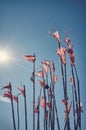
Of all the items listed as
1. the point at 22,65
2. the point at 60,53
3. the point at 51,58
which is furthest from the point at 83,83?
the point at 60,53

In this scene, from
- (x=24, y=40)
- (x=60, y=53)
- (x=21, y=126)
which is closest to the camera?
(x=60, y=53)

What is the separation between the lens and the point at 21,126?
4.52 feet

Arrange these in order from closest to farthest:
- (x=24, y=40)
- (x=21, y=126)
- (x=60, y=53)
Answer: (x=60, y=53) → (x=21, y=126) → (x=24, y=40)

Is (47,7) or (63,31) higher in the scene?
(47,7)

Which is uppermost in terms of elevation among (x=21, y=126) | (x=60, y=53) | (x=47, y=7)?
(x=47, y=7)

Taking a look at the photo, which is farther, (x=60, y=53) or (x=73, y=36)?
(x=73, y=36)

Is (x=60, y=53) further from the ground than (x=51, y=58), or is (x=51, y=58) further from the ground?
(x=51, y=58)

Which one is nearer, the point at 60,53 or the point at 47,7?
the point at 60,53

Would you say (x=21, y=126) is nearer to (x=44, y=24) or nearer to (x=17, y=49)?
(x=17, y=49)

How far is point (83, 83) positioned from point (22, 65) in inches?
14.3

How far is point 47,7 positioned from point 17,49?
0.32 metres

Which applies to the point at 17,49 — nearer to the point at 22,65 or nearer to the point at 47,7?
the point at 22,65

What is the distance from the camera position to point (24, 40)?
1478 mm

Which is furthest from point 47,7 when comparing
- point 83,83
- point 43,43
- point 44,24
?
point 83,83
